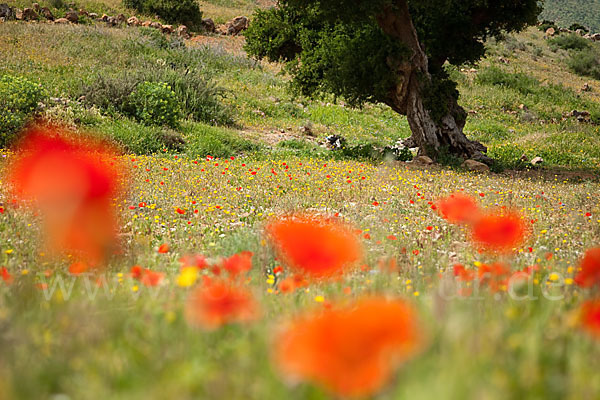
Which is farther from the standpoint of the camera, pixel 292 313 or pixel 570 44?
pixel 570 44

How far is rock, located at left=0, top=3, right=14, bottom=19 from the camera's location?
89.1ft

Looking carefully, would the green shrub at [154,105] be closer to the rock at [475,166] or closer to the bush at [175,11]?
the rock at [475,166]

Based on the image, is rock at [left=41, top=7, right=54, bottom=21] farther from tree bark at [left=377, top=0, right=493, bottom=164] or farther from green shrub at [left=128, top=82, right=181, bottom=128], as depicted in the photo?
tree bark at [left=377, top=0, right=493, bottom=164]

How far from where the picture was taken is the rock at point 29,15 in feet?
92.5

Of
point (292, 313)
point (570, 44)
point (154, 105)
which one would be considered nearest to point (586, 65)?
point (570, 44)

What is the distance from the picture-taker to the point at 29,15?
28.4 metres

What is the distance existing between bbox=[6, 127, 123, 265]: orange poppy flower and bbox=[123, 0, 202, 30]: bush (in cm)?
3013

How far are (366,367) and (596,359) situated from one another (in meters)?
0.80

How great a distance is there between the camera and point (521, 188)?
29.5ft

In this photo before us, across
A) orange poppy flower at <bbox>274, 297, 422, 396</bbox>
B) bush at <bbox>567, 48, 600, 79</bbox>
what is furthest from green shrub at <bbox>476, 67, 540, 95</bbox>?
orange poppy flower at <bbox>274, 297, 422, 396</bbox>

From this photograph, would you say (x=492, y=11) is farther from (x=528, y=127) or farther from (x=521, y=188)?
(x=528, y=127)

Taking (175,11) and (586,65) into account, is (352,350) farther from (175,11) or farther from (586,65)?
(586,65)

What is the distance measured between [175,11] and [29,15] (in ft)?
34.3

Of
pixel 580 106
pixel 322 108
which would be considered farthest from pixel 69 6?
pixel 580 106
